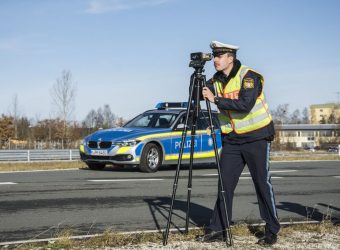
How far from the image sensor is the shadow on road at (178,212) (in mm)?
6677

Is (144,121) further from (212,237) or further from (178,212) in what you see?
(212,237)

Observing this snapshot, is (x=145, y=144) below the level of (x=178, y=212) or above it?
above

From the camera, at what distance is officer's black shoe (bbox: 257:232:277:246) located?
5.18 metres

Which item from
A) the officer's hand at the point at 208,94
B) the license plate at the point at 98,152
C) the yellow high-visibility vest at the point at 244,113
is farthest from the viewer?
the license plate at the point at 98,152

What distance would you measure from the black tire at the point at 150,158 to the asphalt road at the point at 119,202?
4.73ft

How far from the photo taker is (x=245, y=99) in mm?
5121

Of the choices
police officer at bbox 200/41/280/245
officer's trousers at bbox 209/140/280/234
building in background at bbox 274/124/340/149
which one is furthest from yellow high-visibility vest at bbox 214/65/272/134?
building in background at bbox 274/124/340/149

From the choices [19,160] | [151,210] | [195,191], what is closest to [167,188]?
[195,191]

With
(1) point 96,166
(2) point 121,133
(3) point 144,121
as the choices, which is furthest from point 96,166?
(3) point 144,121

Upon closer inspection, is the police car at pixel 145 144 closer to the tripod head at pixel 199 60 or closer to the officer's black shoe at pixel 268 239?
the tripod head at pixel 199 60

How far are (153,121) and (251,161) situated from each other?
33.1 feet

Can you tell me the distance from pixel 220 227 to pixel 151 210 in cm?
239

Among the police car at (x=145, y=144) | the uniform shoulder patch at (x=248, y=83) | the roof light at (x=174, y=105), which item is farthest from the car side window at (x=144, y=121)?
the uniform shoulder patch at (x=248, y=83)

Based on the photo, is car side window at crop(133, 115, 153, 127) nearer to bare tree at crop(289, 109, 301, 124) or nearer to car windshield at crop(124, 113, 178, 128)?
car windshield at crop(124, 113, 178, 128)
